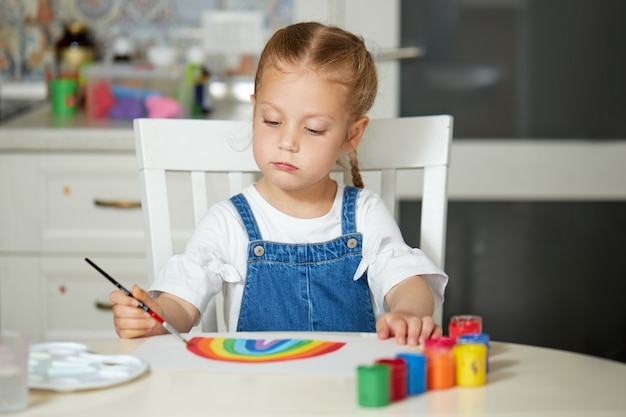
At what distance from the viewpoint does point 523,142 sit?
2775mm

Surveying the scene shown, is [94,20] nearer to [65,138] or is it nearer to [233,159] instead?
[65,138]

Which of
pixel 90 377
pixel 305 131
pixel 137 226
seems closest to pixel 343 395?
pixel 90 377

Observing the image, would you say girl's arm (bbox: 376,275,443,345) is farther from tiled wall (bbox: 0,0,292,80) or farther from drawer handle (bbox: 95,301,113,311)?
tiled wall (bbox: 0,0,292,80)

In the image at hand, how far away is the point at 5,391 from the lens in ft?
2.96

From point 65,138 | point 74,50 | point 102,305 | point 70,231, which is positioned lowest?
point 102,305

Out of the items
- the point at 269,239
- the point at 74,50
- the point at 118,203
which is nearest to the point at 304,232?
the point at 269,239

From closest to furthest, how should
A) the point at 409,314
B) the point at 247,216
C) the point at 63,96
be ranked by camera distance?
the point at 409,314, the point at 247,216, the point at 63,96

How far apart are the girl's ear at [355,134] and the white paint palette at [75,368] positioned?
58cm

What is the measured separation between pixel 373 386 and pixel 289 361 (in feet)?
0.56

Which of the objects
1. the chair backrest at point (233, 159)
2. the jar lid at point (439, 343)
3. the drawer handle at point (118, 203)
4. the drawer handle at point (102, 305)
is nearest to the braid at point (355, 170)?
the chair backrest at point (233, 159)

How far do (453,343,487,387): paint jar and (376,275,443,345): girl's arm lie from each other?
0.16 m

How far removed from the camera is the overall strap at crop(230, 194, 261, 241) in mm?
1498

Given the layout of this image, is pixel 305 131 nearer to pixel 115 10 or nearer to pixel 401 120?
pixel 401 120

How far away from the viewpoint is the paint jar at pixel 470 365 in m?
1.00
